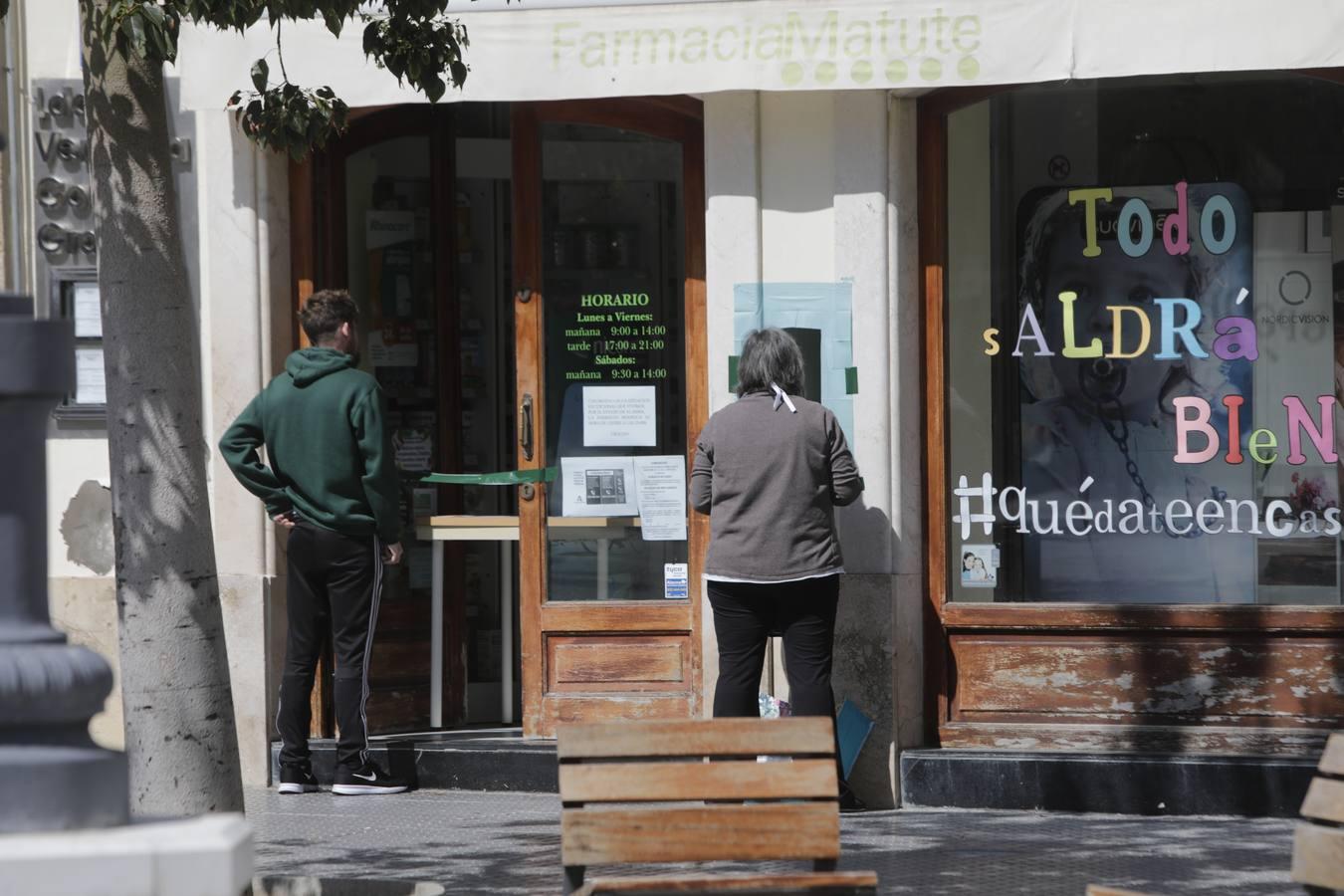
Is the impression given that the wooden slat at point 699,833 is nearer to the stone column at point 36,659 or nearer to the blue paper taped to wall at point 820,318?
the stone column at point 36,659

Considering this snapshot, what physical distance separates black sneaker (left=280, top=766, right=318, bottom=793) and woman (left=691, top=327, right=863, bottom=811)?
1.89 m

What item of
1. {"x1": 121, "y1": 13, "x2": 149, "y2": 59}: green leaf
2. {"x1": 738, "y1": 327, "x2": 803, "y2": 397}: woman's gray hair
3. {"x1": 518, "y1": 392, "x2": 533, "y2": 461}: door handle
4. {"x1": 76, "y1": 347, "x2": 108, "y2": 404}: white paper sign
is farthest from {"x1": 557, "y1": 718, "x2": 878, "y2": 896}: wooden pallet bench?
{"x1": 76, "y1": 347, "x2": 108, "y2": 404}: white paper sign

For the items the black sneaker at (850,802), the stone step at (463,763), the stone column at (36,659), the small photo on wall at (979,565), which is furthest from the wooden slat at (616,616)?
the stone column at (36,659)

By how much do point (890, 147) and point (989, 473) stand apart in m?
1.34

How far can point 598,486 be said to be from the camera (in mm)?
8188

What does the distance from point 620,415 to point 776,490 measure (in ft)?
4.41

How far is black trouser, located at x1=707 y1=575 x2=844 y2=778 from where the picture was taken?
7.00m

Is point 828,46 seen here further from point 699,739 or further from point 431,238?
point 699,739

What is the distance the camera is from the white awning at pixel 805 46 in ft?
23.2

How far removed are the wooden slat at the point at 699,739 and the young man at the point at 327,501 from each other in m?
3.50

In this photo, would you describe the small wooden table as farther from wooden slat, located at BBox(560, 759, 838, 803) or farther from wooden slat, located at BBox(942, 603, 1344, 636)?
wooden slat, located at BBox(560, 759, 838, 803)

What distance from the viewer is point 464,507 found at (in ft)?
29.9

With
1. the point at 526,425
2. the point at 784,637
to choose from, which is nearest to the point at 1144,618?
the point at 784,637

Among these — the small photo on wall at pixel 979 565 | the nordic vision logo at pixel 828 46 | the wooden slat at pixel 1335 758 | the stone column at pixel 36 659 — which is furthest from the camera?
the small photo on wall at pixel 979 565
